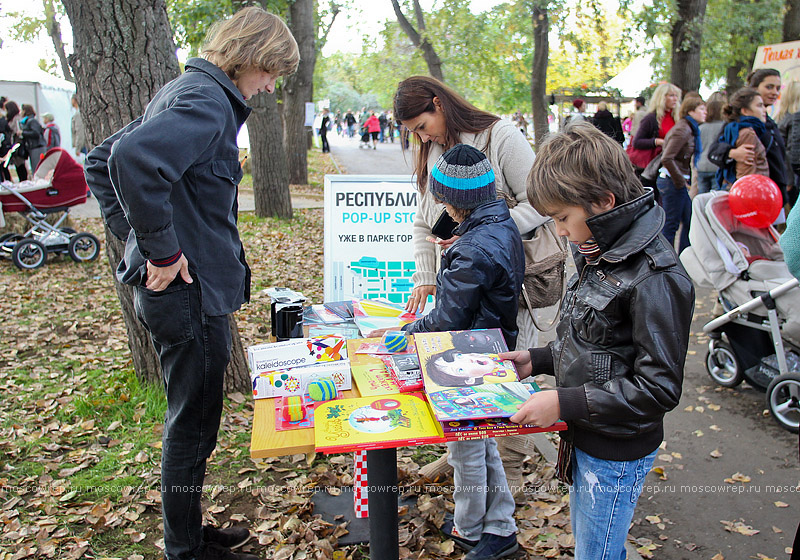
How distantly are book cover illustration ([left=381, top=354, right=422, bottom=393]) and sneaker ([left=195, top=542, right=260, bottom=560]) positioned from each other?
1.22 metres

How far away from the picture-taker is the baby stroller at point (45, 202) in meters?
8.71

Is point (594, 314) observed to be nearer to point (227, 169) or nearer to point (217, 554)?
point (227, 169)

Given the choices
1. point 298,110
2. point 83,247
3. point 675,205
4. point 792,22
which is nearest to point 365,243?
point 675,205

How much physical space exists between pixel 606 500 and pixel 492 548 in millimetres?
1169

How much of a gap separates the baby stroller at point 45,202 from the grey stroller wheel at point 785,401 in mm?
8248

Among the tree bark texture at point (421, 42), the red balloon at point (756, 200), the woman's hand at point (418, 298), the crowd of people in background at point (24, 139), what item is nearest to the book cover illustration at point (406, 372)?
the woman's hand at point (418, 298)

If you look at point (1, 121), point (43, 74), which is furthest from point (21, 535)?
point (43, 74)

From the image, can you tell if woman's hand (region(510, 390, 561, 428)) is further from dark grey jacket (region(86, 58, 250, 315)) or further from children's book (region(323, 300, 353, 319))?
children's book (region(323, 300, 353, 319))

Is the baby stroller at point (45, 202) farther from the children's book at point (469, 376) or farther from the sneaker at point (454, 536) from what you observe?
the children's book at point (469, 376)

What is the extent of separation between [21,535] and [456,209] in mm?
2632

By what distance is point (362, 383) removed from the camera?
2322mm

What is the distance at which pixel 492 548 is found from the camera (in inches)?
119

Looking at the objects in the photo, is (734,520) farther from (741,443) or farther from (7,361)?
(7,361)

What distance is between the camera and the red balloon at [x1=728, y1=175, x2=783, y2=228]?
4695 millimetres
